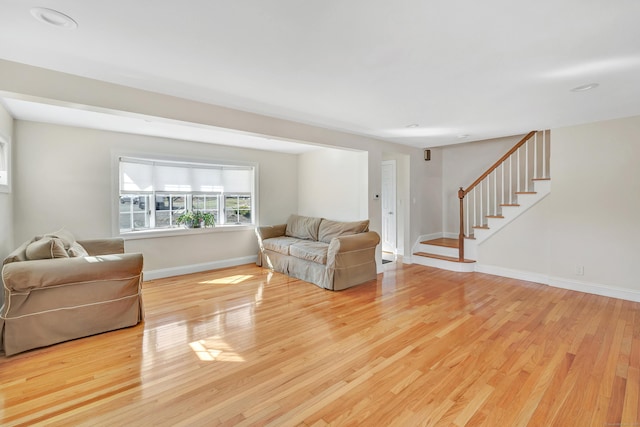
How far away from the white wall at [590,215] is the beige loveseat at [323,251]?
2.51m

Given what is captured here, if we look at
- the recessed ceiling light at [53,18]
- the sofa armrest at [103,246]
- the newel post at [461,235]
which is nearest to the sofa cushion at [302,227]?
the newel post at [461,235]

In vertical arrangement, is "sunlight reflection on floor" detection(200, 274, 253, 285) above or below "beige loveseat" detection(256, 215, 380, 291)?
below

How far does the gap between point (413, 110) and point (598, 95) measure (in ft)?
5.90

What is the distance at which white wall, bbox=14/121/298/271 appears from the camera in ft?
12.1

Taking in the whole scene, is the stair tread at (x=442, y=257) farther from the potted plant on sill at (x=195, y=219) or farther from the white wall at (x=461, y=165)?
the potted plant on sill at (x=195, y=219)

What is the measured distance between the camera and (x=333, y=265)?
4004mm

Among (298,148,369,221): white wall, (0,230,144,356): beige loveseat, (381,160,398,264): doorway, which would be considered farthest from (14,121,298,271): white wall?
(381,160,398,264): doorway

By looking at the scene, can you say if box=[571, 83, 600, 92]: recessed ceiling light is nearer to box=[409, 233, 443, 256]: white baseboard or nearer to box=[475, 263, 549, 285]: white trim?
box=[475, 263, 549, 285]: white trim

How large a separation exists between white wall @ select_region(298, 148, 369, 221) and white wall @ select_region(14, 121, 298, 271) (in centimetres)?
163

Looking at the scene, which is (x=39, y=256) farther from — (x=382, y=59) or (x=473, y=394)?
(x=473, y=394)

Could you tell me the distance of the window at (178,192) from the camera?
453 cm


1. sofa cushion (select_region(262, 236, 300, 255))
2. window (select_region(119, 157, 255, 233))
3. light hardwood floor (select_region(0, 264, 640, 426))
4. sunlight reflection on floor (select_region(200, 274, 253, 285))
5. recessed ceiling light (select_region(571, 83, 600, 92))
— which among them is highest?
recessed ceiling light (select_region(571, 83, 600, 92))

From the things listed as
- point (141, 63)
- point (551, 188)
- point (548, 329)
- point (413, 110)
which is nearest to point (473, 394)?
point (548, 329)

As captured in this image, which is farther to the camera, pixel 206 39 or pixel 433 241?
pixel 433 241
